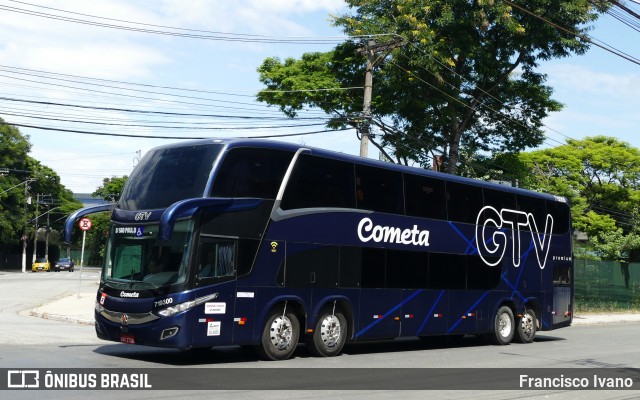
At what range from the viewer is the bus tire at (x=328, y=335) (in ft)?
53.7

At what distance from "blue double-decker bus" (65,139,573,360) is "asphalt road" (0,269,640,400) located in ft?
2.13

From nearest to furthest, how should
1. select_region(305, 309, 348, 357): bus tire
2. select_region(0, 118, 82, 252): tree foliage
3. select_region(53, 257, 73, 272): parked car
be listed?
1. select_region(305, 309, 348, 357): bus tire
2. select_region(0, 118, 82, 252): tree foliage
3. select_region(53, 257, 73, 272): parked car

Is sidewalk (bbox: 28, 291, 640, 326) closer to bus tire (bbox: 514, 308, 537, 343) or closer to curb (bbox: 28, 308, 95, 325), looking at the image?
curb (bbox: 28, 308, 95, 325)

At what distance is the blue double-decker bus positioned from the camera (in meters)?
14.3

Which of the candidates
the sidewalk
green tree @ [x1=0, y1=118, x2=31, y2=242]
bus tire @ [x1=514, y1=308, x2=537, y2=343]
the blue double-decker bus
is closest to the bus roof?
the blue double-decker bus

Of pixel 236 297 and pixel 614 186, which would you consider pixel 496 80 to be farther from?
pixel 614 186

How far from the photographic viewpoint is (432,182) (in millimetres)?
19375

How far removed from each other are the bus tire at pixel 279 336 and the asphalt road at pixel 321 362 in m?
0.27

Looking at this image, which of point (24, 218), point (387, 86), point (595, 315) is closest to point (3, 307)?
point (387, 86)

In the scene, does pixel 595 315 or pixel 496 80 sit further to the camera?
pixel 595 315

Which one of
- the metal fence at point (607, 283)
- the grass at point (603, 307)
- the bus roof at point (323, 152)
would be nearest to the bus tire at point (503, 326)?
the bus roof at point (323, 152)

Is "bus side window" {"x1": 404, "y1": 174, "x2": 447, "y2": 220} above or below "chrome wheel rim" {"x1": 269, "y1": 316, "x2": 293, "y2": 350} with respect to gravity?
above

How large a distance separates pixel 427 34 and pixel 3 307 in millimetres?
18505

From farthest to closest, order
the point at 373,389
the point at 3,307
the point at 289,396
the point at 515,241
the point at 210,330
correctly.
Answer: the point at 3,307 → the point at 515,241 → the point at 210,330 → the point at 373,389 → the point at 289,396
